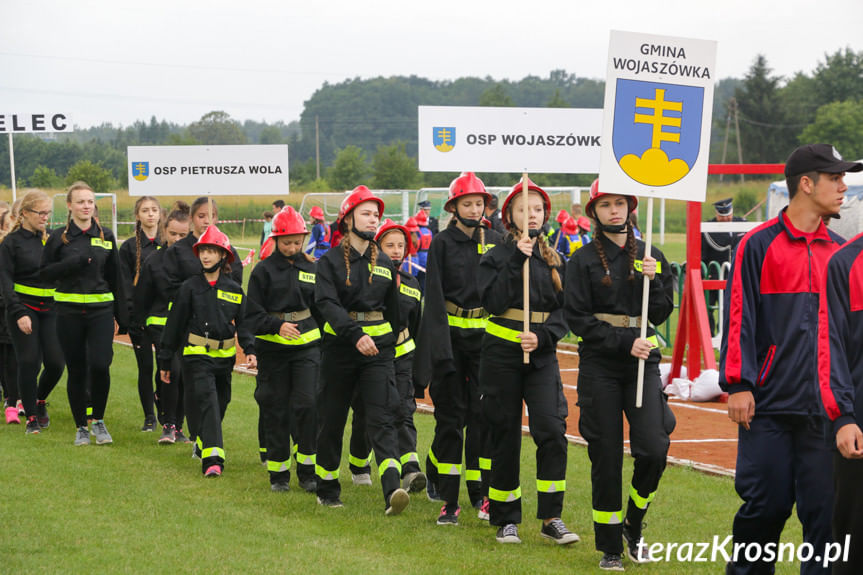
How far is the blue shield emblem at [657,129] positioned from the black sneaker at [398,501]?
8.77ft

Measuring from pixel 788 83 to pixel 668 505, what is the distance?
10506 cm

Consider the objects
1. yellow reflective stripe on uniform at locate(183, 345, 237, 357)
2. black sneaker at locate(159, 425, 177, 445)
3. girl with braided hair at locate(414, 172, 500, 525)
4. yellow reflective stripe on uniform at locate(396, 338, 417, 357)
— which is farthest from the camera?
black sneaker at locate(159, 425, 177, 445)

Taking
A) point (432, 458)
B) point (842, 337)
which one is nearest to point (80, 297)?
point (432, 458)

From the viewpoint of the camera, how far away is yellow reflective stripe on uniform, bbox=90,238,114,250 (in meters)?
10.5

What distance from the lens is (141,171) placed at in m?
15.6

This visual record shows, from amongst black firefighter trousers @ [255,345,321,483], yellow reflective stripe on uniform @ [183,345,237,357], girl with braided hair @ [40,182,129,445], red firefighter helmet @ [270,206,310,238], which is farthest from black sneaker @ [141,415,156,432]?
red firefighter helmet @ [270,206,310,238]

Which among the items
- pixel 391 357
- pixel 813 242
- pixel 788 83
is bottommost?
pixel 391 357

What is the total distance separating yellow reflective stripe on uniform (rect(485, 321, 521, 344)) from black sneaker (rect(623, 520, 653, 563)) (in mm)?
1338

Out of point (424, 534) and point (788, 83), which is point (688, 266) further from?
point (788, 83)

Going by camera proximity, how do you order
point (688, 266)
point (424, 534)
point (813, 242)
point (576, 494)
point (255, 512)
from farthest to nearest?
point (688, 266), point (576, 494), point (255, 512), point (424, 534), point (813, 242)

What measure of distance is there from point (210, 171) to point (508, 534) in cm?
922

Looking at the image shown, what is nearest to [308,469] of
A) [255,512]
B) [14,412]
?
[255,512]

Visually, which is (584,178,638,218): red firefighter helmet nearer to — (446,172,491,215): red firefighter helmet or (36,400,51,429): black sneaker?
(446,172,491,215): red firefighter helmet

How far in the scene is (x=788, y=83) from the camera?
348 feet
